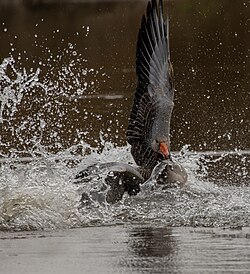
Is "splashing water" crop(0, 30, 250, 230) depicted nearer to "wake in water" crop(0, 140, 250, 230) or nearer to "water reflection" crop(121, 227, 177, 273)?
"wake in water" crop(0, 140, 250, 230)

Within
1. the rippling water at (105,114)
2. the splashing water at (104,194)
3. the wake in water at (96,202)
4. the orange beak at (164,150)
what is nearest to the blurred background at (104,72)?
the rippling water at (105,114)

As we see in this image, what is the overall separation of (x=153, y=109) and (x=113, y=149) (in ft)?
2.29

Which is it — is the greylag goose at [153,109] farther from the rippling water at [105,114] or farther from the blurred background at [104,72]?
the blurred background at [104,72]

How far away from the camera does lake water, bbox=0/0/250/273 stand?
24.7 feet

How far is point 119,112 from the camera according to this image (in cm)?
1516

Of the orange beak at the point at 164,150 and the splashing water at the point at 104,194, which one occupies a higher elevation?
the orange beak at the point at 164,150

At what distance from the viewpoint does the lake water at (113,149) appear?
7.54 m

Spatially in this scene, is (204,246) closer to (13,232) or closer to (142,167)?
(13,232)

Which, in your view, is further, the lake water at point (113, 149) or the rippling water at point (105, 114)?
the rippling water at point (105, 114)

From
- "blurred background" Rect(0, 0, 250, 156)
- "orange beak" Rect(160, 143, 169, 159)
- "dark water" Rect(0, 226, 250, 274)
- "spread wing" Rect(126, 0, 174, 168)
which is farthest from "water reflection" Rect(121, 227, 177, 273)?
"blurred background" Rect(0, 0, 250, 156)

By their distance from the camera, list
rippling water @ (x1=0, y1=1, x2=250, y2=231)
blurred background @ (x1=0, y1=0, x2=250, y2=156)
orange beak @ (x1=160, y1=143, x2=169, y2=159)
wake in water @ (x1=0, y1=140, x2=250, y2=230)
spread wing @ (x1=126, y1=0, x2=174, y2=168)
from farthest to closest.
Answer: blurred background @ (x1=0, y1=0, x2=250, y2=156)
spread wing @ (x1=126, y1=0, x2=174, y2=168)
orange beak @ (x1=160, y1=143, x2=169, y2=159)
rippling water @ (x1=0, y1=1, x2=250, y2=231)
wake in water @ (x1=0, y1=140, x2=250, y2=230)

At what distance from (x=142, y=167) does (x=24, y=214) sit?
6.24 ft

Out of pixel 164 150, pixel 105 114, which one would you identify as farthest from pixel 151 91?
pixel 105 114

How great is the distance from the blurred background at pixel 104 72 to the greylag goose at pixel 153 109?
35.1 inches
